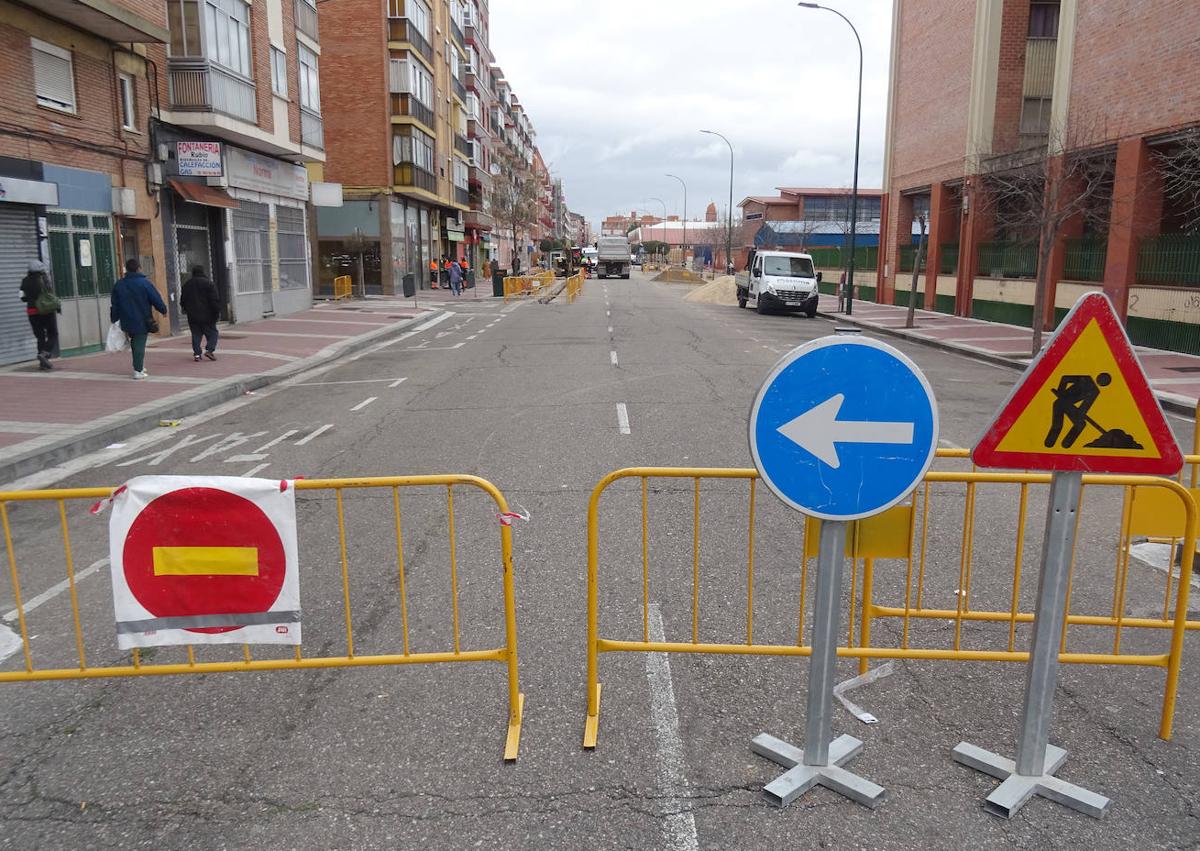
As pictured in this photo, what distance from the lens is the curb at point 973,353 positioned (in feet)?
44.0

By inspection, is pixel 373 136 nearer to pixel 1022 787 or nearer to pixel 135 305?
pixel 135 305

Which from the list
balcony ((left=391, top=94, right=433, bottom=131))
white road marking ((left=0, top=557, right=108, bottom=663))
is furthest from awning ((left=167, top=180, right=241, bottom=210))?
balcony ((left=391, top=94, right=433, bottom=131))

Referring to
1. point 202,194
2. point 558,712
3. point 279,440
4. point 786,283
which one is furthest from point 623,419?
point 786,283

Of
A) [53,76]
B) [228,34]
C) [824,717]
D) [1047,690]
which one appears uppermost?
[228,34]

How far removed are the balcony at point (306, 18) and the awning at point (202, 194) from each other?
343 inches

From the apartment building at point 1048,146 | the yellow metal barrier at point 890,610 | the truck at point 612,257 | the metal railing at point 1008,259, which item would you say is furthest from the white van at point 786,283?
the truck at point 612,257

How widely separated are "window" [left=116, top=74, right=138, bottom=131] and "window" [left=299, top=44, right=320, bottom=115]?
9.71 meters

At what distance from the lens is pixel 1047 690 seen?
3.50 meters

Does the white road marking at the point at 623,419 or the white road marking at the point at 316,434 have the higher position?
the white road marking at the point at 623,419

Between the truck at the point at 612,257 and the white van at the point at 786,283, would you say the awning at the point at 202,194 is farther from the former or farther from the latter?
the truck at the point at 612,257

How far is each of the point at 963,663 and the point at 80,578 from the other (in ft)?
17.7

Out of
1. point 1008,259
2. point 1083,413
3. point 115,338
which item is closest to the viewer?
point 1083,413

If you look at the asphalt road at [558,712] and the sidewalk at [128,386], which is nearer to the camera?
the asphalt road at [558,712]

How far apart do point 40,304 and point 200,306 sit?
8.17 ft
